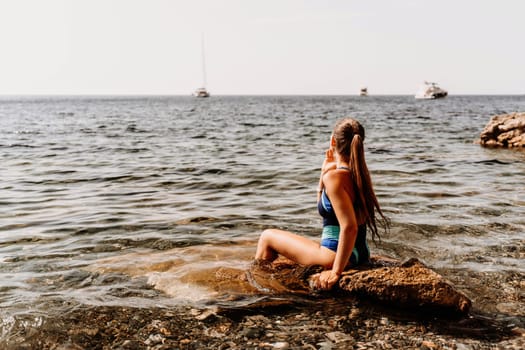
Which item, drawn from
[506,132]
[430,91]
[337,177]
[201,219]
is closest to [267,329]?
[337,177]

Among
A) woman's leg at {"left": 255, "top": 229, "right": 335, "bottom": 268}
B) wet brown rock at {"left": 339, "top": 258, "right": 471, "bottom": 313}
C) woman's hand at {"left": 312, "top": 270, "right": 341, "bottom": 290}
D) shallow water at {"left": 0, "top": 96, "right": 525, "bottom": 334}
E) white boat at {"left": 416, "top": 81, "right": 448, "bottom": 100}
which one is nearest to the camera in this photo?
wet brown rock at {"left": 339, "top": 258, "right": 471, "bottom": 313}

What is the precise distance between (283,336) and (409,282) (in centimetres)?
136

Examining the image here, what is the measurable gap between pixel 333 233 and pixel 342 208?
1.43 ft

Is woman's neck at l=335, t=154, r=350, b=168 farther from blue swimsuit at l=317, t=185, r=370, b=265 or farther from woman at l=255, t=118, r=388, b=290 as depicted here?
blue swimsuit at l=317, t=185, r=370, b=265

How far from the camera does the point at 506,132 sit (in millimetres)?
18703

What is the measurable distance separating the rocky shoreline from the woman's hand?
0.19 m

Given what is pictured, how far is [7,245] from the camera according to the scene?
6.64m

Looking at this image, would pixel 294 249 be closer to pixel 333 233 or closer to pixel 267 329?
pixel 333 233

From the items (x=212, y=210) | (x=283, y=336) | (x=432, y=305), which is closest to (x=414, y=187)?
(x=212, y=210)

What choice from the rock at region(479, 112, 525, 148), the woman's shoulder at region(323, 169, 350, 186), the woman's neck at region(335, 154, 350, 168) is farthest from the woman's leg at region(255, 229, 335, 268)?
the rock at region(479, 112, 525, 148)

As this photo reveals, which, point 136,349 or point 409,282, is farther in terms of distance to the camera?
point 409,282

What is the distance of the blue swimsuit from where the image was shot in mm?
4590

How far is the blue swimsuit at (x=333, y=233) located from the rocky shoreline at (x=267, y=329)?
1.60 feet

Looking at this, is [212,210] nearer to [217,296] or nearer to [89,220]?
[89,220]
